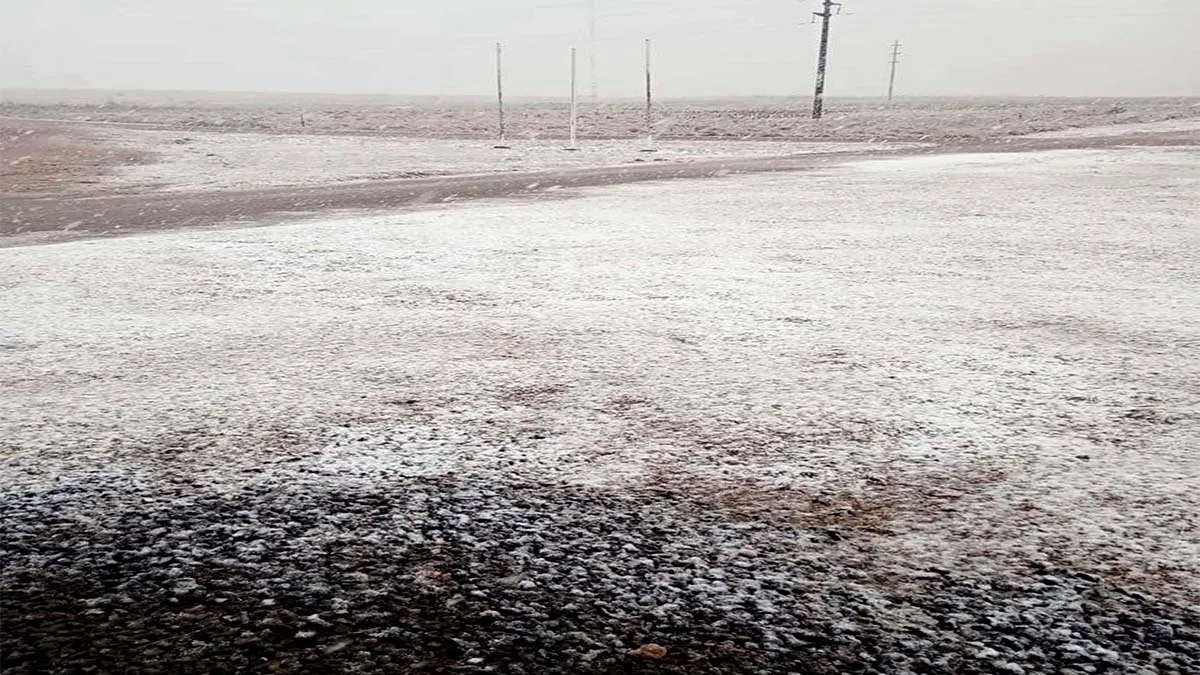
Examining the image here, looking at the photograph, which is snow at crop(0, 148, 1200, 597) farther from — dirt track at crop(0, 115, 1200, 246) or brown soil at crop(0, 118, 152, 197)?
brown soil at crop(0, 118, 152, 197)

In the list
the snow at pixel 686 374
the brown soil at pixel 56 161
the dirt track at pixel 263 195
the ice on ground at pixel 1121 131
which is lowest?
the brown soil at pixel 56 161

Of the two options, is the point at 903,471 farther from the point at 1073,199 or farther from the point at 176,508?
the point at 1073,199

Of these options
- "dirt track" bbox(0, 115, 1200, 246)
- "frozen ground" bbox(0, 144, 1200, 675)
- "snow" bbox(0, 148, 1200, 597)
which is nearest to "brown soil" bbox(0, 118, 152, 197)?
"dirt track" bbox(0, 115, 1200, 246)

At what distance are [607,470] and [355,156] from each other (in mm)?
19512

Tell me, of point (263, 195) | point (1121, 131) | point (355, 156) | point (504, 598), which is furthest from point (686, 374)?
point (1121, 131)

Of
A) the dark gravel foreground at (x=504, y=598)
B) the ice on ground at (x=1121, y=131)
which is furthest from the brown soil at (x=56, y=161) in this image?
the ice on ground at (x=1121, y=131)

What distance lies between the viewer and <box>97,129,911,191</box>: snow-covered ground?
15.5 meters

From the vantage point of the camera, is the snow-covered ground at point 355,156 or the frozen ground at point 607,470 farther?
the snow-covered ground at point 355,156

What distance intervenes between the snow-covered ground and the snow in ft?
28.6

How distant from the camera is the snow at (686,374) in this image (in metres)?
2.44

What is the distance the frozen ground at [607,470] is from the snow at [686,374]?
18 millimetres

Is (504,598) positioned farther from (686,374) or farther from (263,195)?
(263,195)

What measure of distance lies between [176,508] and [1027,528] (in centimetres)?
211

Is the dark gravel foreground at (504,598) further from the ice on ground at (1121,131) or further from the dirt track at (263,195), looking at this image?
the ice on ground at (1121,131)
